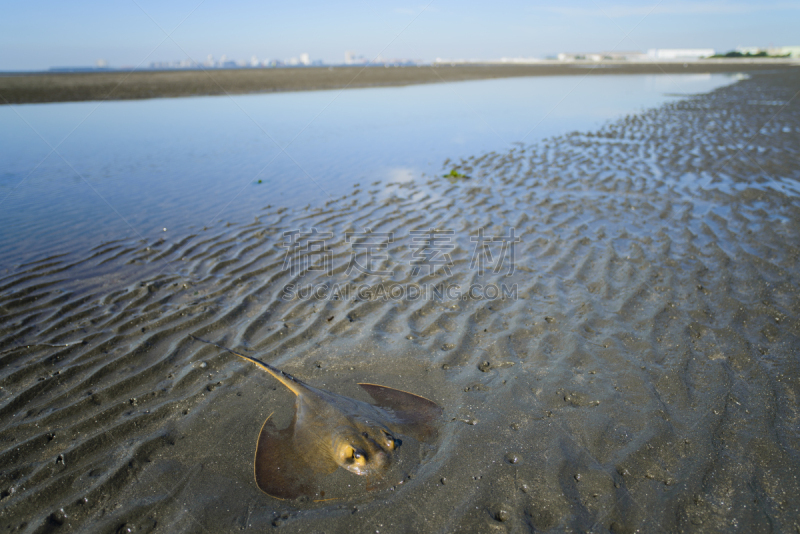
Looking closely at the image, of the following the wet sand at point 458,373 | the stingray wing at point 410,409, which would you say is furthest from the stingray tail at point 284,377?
the stingray wing at point 410,409

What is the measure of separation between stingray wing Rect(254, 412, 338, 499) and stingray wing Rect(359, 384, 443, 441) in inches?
25.8

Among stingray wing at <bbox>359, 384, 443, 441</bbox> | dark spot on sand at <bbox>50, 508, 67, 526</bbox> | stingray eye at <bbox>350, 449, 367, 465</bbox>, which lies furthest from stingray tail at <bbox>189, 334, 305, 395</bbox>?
dark spot on sand at <bbox>50, 508, 67, 526</bbox>

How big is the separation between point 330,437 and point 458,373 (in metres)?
1.44

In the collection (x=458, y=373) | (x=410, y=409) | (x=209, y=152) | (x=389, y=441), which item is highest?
(x=209, y=152)

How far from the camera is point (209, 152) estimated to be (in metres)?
11.8

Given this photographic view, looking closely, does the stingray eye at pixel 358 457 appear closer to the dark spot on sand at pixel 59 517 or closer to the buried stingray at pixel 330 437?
the buried stingray at pixel 330 437

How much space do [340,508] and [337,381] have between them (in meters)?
1.29

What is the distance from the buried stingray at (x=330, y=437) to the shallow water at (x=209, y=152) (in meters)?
5.06

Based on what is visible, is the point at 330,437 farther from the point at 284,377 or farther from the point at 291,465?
the point at 284,377

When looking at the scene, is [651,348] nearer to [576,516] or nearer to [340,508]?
[576,516]

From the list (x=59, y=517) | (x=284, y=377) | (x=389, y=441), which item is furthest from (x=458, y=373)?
(x=59, y=517)

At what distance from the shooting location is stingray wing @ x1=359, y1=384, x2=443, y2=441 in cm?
301

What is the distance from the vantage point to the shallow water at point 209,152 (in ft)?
23.8

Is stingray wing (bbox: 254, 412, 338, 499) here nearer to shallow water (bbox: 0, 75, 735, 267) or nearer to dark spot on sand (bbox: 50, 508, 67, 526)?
dark spot on sand (bbox: 50, 508, 67, 526)
